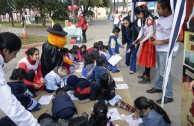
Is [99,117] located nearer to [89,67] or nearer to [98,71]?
→ [98,71]

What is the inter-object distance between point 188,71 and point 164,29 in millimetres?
1304

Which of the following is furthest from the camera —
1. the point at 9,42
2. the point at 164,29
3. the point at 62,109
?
the point at 164,29

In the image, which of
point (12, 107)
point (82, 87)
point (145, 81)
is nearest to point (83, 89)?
point (82, 87)

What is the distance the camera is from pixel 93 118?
8.90 feet

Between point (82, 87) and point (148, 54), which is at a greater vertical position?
point (148, 54)

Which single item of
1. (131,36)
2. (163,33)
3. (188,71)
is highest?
(163,33)

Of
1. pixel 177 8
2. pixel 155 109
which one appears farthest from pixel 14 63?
pixel 177 8

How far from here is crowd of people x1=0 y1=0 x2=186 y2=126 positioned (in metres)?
2.57

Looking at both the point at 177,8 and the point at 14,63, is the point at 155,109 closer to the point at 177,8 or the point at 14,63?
the point at 177,8

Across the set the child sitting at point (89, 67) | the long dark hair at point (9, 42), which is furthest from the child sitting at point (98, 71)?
the long dark hair at point (9, 42)

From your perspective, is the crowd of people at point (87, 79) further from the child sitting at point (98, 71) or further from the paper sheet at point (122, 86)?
the paper sheet at point (122, 86)

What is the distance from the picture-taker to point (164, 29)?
360 cm

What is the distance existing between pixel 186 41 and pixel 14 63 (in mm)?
5750

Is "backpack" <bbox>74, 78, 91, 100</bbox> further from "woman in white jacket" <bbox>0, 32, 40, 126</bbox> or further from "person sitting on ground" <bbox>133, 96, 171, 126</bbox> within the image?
"woman in white jacket" <bbox>0, 32, 40, 126</bbox>
